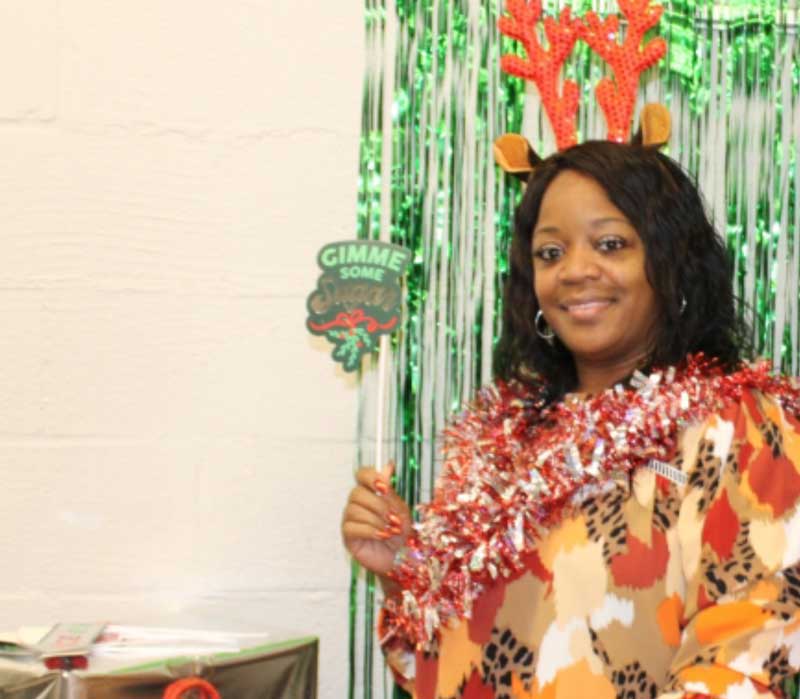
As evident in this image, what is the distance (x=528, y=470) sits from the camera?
54.1 inches

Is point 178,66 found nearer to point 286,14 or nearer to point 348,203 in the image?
point 286,14

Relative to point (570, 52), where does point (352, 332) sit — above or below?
below

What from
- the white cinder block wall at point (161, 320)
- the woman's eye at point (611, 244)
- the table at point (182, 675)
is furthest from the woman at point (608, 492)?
the white cinder block wall at point (161, 320)

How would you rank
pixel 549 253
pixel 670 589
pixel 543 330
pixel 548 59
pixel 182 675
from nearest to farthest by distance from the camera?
pixel 670 589 → pixel 182 675 → pixel 549 253 → pixel 543 330 → pixel 548 59

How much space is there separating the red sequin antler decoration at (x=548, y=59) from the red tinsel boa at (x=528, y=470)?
0.41m

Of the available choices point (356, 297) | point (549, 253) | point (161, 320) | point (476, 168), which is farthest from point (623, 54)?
point (161, 320)

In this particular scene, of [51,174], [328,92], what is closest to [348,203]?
[328,92]

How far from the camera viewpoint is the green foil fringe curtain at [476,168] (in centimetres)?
175

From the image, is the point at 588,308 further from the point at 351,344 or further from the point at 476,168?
the point at 476,168

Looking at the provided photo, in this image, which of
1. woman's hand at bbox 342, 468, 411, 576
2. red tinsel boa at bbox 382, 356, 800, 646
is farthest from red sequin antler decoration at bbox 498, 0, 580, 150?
woman's hand at bbox 342, 468, 411, 576

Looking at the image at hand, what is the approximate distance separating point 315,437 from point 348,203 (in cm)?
35

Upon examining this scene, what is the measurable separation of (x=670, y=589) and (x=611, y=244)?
406 mm

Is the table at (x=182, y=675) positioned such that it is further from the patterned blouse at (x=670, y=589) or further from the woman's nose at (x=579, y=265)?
the woman's nose at (x=579, y=265)

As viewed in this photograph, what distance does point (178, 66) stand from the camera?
5.74 feet
